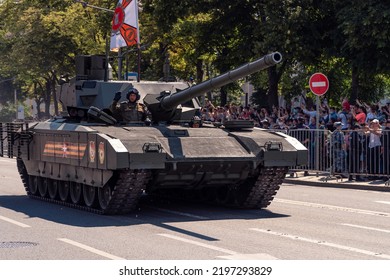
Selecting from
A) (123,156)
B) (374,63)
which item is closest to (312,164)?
(374,63)

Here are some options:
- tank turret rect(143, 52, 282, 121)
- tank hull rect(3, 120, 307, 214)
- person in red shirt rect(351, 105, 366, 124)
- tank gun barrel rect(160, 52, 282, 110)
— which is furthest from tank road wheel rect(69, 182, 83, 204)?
person in red shirt rect(351, 105, 366, 124)

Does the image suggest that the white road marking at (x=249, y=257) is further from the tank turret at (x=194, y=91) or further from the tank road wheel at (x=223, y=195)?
the tank road wheel at (x=223, y=195)

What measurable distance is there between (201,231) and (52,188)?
5999mm

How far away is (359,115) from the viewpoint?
23.4m

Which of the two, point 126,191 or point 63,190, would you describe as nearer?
point 126,191

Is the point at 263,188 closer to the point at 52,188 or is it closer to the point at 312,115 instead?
the point at 52,188

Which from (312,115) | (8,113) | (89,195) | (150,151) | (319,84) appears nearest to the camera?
(150,151)

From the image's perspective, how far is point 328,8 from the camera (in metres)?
30.0

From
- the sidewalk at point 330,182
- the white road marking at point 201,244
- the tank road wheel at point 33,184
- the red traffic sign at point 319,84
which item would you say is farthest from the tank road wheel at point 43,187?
A: the red traffic sign at point 319,84

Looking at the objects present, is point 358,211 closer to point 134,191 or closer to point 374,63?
point 134,191

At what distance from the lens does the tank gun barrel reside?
1391 cm

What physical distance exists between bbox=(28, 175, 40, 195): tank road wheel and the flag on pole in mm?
9261

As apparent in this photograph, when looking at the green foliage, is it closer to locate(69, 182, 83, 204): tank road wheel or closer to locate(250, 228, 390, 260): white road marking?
locate(69, 182, 83, 204): tank road wheel

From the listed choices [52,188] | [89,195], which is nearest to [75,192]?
[89,195]
